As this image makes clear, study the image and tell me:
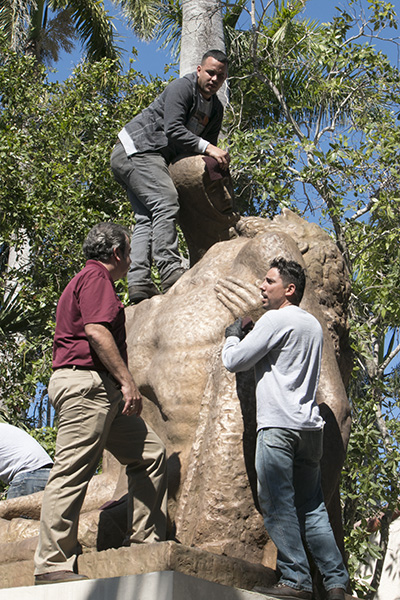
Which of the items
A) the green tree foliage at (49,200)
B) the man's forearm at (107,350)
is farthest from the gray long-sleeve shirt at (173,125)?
the green tree foliage at (49,200)

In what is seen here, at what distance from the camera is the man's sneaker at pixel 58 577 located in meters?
3.10

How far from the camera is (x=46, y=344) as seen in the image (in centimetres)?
Result: 1056

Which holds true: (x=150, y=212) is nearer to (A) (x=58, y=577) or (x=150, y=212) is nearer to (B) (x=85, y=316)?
(B) (x=85, y=316)

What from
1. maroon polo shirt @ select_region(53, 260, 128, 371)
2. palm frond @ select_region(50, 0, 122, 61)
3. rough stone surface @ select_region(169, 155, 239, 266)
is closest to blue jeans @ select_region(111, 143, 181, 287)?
rough stone surface @ select_region(169, 155, 239, 266)

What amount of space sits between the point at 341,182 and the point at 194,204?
182 inches

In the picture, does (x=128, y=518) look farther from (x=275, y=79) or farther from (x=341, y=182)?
(x=275, y=79)

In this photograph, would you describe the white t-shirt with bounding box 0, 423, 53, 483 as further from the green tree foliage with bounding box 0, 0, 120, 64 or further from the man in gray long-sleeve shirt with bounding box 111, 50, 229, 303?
the green tree foliage with bounding box 0, 0, 120, 64

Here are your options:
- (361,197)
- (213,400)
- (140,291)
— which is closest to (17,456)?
(140,291)

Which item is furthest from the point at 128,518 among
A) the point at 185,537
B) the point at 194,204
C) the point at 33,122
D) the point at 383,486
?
the point at 33,122

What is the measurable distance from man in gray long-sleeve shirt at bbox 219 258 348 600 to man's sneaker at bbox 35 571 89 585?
725 millimetres

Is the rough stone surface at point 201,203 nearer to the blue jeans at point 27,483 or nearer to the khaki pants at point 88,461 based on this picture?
the blue jeans at point 27,483

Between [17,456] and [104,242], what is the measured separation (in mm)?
1851

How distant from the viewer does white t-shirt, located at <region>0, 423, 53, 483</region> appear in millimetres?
4965

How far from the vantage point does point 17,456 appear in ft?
16.3
